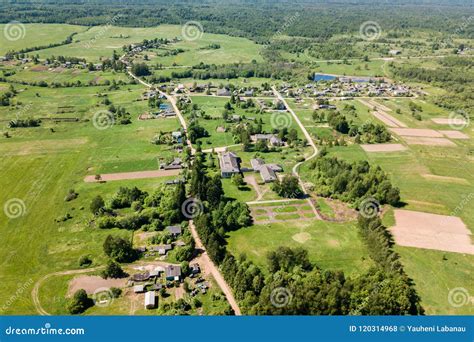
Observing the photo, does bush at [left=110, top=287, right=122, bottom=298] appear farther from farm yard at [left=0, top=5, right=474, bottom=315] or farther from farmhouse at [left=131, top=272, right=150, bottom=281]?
farmhouse at [left=131, top=272, right=150, bottom=281]

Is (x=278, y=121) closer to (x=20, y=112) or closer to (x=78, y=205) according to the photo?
(x=78, y=205)

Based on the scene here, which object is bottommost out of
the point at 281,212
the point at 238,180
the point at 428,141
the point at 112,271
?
the point at 112,271

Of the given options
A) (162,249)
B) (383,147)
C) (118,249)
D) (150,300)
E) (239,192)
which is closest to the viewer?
(150,300)

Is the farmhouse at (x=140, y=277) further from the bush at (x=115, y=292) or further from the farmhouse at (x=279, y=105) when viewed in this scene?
the farmhouse at (x=279, y=105)

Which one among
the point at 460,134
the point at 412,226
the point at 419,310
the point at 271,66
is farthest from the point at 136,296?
the point at 271,66

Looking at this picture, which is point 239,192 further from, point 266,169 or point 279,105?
point 279,105

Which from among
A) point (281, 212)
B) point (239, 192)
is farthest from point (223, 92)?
point (281, 212)
